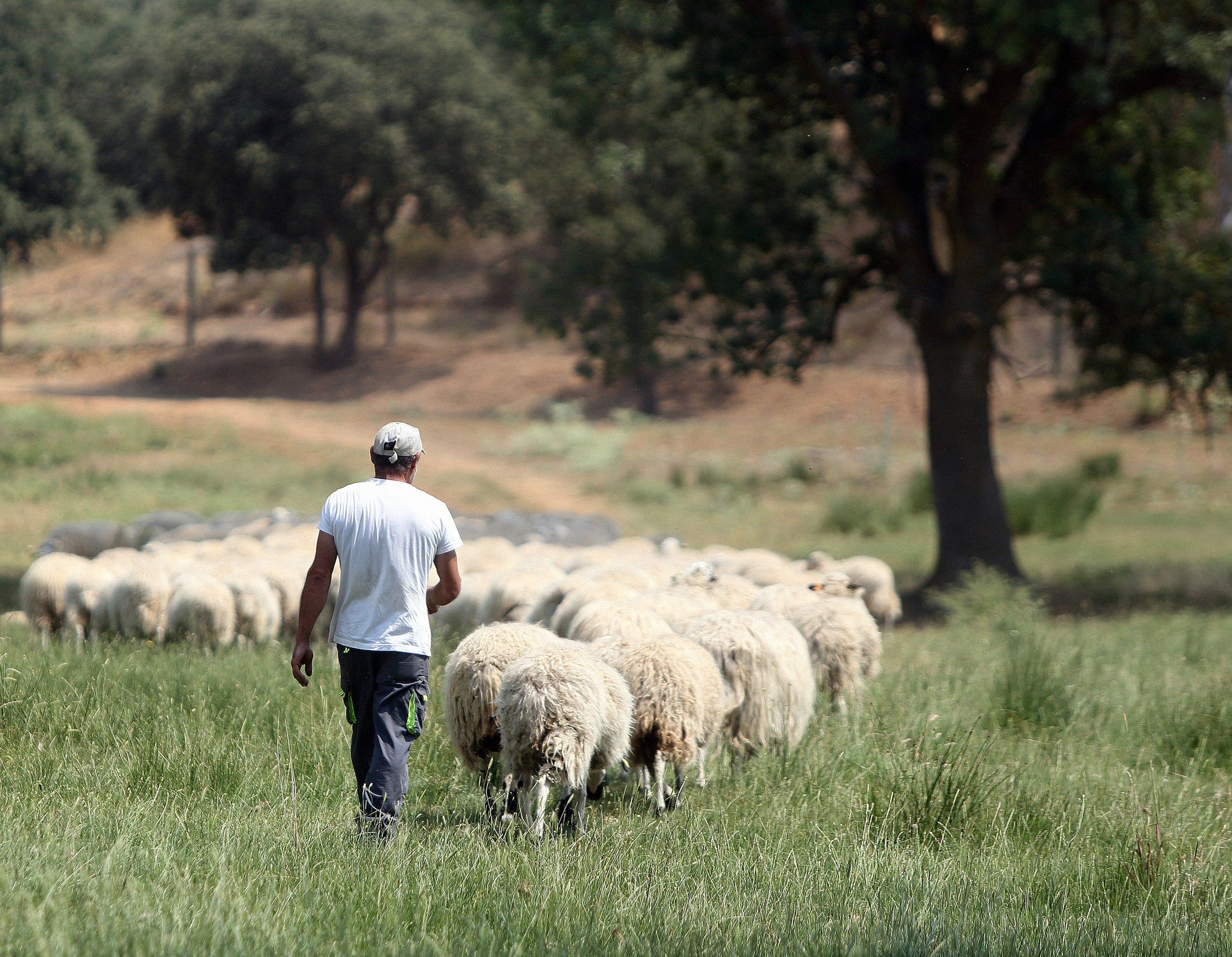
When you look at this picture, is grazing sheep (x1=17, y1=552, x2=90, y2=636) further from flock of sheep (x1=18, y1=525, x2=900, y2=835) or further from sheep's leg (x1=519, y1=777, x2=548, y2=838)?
sheep's leg (x1=519, y1=777, x2=548, y2=838)

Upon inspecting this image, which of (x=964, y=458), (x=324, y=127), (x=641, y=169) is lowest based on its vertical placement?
(x=964, y=458)

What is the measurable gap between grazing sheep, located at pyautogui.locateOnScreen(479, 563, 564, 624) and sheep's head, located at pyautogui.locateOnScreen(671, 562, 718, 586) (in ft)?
3.06

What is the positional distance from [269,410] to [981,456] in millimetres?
20536

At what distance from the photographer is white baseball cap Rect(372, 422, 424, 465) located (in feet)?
16.4

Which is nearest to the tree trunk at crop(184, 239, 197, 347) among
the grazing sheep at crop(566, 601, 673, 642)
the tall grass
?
the tall grass

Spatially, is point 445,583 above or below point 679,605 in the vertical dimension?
above

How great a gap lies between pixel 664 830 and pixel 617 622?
6.12 feet

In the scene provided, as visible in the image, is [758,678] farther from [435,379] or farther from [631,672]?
[435,379]

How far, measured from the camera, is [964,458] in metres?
14.5

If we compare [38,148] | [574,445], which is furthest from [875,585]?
[38,148]

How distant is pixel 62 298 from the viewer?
56719 millimetres

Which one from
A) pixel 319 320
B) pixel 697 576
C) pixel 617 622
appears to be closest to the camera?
pixel 617 622

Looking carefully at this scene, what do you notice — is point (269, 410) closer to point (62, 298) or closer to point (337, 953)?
point (337, 953)

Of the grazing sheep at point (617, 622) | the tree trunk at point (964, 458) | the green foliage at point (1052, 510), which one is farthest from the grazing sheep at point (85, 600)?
the green foliage at point (1052, 510)
